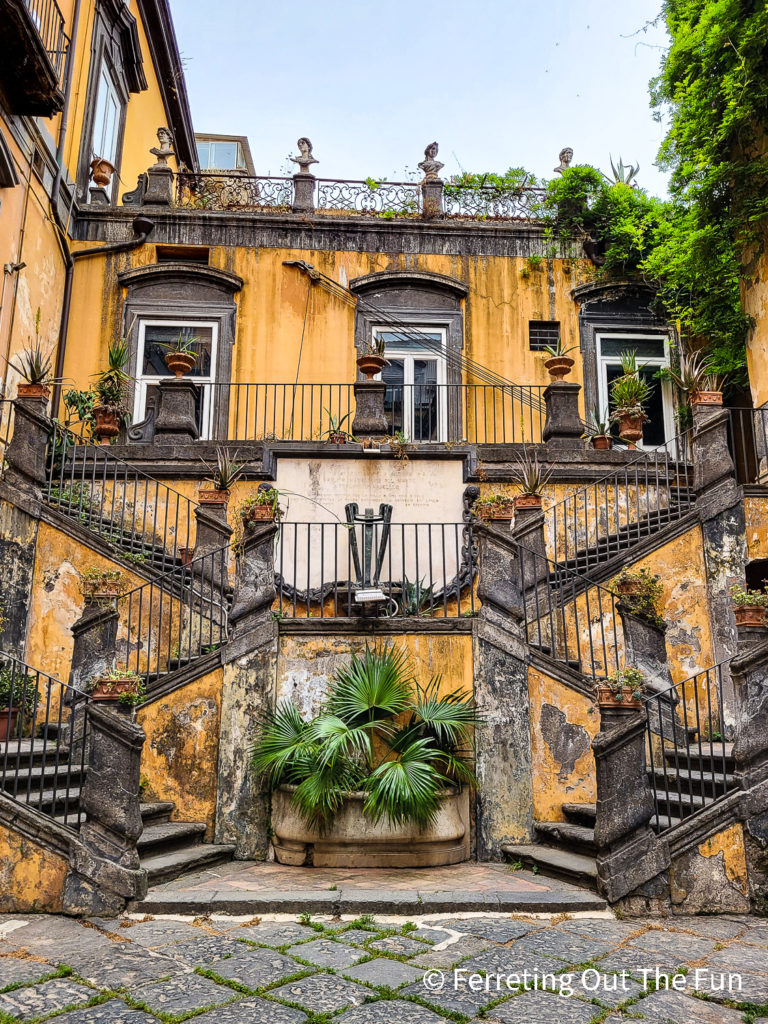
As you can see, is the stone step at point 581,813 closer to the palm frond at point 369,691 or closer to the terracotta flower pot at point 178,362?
the palm frond at point 369,691

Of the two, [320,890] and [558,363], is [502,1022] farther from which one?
[558,363]

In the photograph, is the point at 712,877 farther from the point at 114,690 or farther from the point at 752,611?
the point at 114,690

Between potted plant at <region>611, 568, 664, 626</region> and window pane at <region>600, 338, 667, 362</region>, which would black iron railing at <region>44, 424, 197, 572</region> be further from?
window pane at <region>600, 338, 667, 362</region>

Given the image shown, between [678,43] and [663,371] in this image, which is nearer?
[678,43]

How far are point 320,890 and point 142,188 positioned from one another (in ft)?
40.9

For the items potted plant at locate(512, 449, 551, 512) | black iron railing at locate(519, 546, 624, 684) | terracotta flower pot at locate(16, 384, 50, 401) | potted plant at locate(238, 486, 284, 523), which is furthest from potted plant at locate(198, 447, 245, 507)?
black iron railing at locate(519, 546, 624, 684)

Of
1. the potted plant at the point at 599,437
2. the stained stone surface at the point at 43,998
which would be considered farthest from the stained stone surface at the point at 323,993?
the potted plant at the point at 599,437

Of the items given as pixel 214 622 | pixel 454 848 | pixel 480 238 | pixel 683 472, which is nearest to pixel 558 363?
pixel 683 472

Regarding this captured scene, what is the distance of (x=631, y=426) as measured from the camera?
12.1m

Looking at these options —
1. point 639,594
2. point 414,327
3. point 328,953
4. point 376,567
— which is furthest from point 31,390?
point 328,953

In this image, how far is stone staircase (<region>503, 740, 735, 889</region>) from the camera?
6.21 m

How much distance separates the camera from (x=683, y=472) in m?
11.8

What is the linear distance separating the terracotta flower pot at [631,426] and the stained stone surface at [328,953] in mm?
8781

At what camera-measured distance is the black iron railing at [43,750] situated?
240 inches
